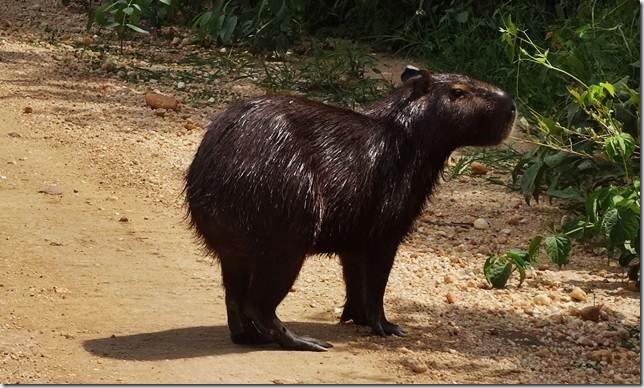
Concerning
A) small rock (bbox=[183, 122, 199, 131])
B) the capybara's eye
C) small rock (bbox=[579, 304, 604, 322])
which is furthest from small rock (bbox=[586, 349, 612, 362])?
small rock (bbox=[183, 122, 199, 131])

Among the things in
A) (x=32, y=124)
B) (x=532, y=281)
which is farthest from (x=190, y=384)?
(x=32, y=124)

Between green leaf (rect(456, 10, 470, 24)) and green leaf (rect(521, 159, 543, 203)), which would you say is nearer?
green leaf (rect(521, 159, 543, 203))

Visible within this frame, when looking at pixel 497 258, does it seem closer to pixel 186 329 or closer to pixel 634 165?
pixel 634 165

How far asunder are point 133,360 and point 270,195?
2.65 feet

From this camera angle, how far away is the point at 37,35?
11.3 meters

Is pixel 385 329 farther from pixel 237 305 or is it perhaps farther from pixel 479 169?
pixel 479 169

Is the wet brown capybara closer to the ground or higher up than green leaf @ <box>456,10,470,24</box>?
closer to the ground

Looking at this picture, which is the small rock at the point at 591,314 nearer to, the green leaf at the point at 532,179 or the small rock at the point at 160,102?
the green leaf at the point at 532,179

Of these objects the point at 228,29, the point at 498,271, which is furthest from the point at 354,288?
the point at 228,29

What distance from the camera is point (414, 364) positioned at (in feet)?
16.5

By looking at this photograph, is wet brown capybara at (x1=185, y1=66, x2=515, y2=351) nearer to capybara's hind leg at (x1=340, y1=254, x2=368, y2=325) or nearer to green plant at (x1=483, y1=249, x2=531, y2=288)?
capybara's hind leg at (x1=340, y1=254, x2=368, y2=325)

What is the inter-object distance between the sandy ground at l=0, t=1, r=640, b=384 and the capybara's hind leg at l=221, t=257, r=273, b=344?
7 centimetres

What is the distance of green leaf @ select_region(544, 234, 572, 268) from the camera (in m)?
5.68

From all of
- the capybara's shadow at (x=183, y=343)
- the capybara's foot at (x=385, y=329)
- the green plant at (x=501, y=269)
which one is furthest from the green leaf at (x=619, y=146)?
the capybara's shadow at (x=183, y=343)
